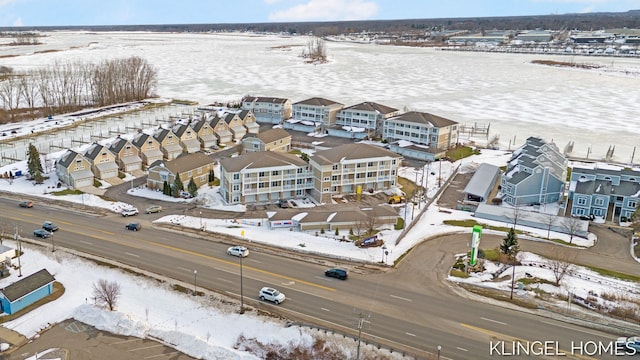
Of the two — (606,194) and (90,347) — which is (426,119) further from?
(90,347)

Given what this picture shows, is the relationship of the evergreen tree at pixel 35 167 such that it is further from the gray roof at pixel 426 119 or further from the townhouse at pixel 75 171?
the gray roof at pixel 426 119

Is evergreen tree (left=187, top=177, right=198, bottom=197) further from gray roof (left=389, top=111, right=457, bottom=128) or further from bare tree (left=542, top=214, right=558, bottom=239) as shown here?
bare tree (left=542, top=214, right=558, bottom=239)

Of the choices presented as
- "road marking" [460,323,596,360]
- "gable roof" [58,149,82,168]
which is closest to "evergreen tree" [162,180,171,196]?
"gable roof" [58,149,82,168]

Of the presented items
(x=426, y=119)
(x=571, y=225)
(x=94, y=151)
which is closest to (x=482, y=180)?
(x=571, y=225)

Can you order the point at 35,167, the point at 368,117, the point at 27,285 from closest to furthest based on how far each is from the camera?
the point at 27,285 < the point at 35,167 < the point at 368,117

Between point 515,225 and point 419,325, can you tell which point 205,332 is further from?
point 515,225

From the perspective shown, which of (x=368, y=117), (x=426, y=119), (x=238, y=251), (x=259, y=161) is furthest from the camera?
(x=368, y=117)

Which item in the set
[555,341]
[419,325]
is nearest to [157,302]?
[419,325]

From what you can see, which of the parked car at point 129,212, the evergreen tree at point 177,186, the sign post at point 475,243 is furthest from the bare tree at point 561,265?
the parked car at point 129,212
